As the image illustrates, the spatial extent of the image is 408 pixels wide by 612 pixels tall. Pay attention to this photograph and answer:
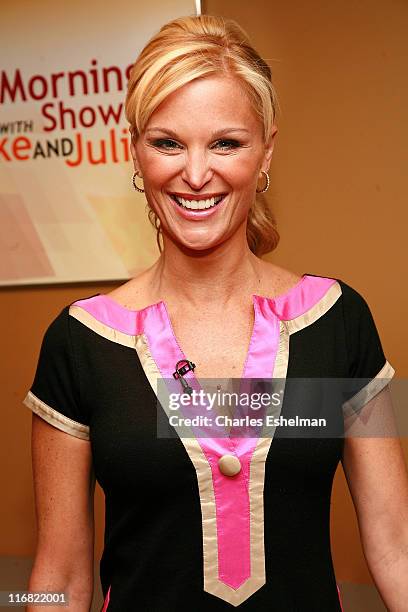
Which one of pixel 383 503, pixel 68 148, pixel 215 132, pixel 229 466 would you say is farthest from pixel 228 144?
pixel 68 148

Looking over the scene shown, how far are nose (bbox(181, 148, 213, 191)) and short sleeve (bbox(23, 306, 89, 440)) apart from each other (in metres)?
0.30

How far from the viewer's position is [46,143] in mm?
2713

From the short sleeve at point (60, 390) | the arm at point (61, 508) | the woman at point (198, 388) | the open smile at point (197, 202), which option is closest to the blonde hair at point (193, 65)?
the woman at point (198, 388)

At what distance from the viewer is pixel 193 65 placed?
1.34 metres

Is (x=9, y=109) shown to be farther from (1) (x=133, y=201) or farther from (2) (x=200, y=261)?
(2) (x=200, y=261)

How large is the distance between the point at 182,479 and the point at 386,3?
162 centimetres

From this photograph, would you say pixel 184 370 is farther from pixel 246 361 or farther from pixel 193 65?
pixel 193 65

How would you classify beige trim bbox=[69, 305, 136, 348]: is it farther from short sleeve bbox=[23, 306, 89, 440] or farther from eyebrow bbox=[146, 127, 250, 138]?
eyebrow bbox=[146, 127, 250, 138]

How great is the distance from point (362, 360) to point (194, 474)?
32 centimetres

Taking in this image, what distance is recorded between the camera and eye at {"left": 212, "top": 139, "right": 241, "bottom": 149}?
4.45 ft

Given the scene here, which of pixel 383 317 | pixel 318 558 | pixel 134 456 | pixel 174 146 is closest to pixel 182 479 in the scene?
pixel 134 456

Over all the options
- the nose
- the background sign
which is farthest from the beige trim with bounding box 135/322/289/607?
the background sign

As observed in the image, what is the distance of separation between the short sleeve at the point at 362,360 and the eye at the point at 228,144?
303 millimetres

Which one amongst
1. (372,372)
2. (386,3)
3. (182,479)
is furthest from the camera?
(386,3)
